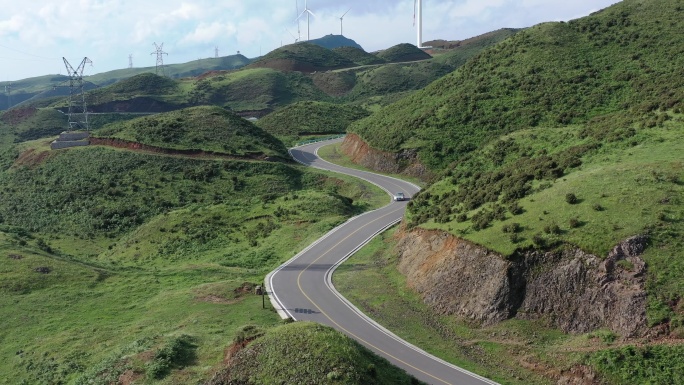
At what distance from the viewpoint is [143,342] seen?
98.7ft

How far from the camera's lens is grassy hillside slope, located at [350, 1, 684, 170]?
2911 inches

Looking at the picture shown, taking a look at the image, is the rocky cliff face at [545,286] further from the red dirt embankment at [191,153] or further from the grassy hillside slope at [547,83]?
the red dirt embankment at [191,153]

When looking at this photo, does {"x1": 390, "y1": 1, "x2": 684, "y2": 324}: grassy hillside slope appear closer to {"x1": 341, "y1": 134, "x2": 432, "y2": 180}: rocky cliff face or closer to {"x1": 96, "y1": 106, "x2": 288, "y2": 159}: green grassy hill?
{"x1": 341, "y1": 134, "x2": 432, "y2": 180}: rocky cliff face

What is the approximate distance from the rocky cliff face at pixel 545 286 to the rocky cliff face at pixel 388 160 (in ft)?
145

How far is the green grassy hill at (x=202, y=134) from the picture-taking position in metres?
96.1

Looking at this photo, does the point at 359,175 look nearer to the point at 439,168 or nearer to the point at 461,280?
the point at 439,168

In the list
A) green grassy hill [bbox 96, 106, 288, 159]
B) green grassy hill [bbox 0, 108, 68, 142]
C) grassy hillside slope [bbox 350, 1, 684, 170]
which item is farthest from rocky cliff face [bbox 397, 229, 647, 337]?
green grassy hill [bbox 0, 108, 68, 142]

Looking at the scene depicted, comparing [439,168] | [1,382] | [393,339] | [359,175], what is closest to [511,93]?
[439,168]

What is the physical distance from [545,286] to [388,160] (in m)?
57.5

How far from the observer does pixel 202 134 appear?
10056 centimetres

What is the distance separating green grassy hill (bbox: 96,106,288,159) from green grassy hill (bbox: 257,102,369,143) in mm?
21574

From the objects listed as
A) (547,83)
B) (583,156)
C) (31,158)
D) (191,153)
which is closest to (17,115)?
(31,158)

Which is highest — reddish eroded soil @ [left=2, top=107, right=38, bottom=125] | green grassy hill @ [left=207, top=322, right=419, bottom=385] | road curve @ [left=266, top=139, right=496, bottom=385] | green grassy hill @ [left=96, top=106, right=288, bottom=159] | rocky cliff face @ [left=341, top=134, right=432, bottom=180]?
reddish eroded soil @ [left=2, top=107, right=38, bottom=125]

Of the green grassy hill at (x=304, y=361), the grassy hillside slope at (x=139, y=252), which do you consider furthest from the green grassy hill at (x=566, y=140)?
the grassy hillside slope at (x=139, y=252)
